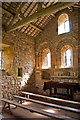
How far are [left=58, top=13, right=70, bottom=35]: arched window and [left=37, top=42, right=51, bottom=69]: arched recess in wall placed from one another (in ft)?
4.70

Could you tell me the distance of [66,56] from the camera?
680cm

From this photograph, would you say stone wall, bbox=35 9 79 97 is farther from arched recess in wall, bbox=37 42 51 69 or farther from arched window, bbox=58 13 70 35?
arched window, bbox=58 13 70 35

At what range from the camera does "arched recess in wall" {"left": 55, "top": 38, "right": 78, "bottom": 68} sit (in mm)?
6340

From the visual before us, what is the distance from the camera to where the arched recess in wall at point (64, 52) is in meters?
6.34

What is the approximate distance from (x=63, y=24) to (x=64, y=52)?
188 cm

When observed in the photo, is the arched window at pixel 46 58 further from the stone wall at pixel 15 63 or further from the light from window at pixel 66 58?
the light from window at pixel 66 58

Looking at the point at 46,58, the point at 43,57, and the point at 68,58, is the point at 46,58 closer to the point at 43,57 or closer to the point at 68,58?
the point at 43,57

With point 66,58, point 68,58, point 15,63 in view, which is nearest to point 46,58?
point 66,58

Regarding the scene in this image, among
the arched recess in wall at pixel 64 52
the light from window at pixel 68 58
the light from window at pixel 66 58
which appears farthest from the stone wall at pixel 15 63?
the light from window at pixel 68 58

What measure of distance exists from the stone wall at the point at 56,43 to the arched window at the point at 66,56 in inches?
7.5

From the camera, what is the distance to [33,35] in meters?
7.78

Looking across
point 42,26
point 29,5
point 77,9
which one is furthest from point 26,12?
point 77,9

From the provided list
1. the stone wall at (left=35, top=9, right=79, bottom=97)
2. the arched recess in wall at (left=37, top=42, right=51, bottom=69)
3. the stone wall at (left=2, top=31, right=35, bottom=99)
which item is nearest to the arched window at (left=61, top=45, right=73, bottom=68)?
the stone wall at (left=35, top=9, right=79, bottom=97)

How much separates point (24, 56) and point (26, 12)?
2.65m
